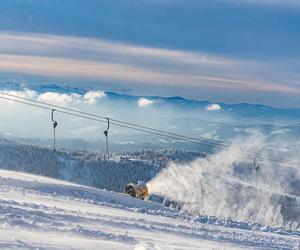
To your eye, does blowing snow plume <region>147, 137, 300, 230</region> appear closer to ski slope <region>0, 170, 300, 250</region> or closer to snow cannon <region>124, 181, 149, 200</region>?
snow cannon <region>124, 181, 149, 200</region>

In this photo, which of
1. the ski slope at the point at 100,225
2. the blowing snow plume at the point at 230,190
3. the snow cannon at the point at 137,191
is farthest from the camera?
the blowing snow plume at the point at 230,190

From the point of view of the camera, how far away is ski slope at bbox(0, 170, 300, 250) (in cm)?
1269

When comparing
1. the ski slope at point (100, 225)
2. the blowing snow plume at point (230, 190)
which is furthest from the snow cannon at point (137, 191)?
the ski slope at point (100, 225)

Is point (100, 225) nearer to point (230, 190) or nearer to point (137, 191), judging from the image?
point (137, 191)

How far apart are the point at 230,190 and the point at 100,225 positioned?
222ft

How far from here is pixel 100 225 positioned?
14.9m

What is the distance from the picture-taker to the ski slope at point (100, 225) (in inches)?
500

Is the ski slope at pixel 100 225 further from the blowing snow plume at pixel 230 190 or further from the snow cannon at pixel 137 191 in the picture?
the snow cannon at pixel 137 191

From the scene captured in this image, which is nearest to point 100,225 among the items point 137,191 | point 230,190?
point 137,191

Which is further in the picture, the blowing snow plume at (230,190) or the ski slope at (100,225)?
the blowing snow plume at (230,190)

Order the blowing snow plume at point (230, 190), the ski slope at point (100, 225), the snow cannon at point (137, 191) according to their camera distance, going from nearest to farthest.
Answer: the ski slope at point (100, 225), the snow cannon at point (137, 191), the blowing snow plume at point (230, 190)

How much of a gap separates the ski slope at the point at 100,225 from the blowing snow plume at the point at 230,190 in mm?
4092

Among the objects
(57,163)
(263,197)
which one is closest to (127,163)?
(57,163)

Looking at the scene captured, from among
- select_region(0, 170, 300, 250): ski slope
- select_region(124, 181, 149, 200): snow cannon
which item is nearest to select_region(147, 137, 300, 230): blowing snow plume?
select_region(124, 181, 149, 200): snow cannon
